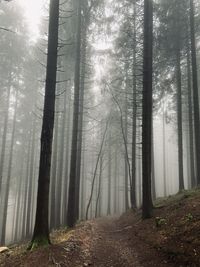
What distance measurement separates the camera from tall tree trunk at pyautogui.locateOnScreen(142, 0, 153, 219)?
34.4ft

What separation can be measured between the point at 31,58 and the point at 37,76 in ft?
5.51

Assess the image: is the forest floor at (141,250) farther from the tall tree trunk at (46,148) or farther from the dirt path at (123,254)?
the tall tree trunk at (46,148)

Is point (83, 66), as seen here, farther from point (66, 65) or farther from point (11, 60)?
point (11, 60)

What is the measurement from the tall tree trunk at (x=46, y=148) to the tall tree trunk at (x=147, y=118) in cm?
421

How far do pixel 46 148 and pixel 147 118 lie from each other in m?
4.80

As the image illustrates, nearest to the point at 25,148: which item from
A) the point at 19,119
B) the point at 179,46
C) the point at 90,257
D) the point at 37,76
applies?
the point at 19,119

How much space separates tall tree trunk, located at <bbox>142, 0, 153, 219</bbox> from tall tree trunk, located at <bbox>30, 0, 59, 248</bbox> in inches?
166

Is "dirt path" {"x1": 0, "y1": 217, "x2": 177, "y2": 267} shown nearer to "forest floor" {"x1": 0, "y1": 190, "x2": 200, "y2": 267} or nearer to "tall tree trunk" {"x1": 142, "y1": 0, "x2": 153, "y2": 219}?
"forest floor" {"x1": 0, "y1": 190, "x2": 200, "y2": 267}

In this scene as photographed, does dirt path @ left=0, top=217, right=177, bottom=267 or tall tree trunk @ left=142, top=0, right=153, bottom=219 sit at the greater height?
tall tree trunk @ left=142, top=0, right=153, bottom=219

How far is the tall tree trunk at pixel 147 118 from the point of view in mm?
10484

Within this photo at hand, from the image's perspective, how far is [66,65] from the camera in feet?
58.3

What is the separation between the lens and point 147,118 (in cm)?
1098

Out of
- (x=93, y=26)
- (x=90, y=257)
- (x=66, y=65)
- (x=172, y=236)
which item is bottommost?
(x=90, y=257)

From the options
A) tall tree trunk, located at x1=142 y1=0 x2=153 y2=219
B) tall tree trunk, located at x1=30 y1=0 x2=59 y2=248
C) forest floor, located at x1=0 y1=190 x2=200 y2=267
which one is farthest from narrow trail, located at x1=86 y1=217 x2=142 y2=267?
tall tree trunk, located at x1=142 y1=0 x2=153 y2=219
